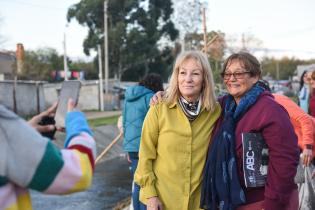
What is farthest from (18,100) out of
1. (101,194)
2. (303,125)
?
(101,194)

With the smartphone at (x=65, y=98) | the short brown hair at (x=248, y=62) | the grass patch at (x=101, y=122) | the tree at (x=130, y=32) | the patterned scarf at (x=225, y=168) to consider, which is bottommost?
the grass patch at (x=101, y=122)

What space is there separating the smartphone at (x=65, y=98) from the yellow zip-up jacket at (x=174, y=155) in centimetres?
119

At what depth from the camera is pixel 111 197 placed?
8664 millimetres

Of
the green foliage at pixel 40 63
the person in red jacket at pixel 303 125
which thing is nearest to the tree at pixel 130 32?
the green foliage at pixel 40 63

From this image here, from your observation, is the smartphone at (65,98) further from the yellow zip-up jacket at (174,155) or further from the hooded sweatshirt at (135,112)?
the hooded sweatshirt at (135,112)

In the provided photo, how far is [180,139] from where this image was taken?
3416mm

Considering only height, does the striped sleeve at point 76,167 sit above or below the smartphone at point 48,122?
below

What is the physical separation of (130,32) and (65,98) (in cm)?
4766

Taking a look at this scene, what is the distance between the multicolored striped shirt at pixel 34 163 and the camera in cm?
184

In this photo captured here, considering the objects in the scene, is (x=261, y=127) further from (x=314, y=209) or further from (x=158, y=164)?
(x=314, y=209)

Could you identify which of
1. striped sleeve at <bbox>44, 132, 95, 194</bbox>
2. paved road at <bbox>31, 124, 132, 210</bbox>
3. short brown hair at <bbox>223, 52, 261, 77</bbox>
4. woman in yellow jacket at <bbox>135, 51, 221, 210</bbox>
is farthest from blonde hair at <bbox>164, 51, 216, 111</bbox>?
paved road at <bbox>31, 124, 132, 210</bbox>

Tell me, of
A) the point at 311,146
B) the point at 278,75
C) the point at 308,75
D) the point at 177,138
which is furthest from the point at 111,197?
the point at 278,75

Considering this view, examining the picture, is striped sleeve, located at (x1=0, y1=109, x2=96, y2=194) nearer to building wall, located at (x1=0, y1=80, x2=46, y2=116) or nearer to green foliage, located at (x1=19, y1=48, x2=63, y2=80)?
building wall, located at (x1=0, y1=80, x2=46, y2=116)

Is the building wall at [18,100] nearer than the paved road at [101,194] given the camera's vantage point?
Yes
